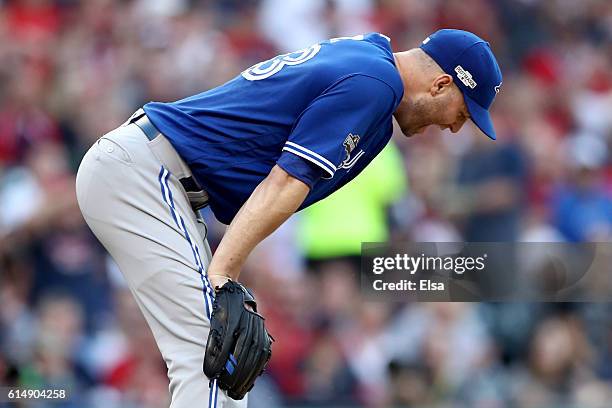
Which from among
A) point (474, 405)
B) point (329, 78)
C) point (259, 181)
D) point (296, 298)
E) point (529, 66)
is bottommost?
point (474, 405)

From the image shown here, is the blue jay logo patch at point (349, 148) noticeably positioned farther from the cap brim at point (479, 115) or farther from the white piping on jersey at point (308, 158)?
the cap brim at point (479, 115)

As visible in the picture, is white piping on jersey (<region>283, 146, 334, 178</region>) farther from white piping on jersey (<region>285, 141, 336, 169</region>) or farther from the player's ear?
the player's ear

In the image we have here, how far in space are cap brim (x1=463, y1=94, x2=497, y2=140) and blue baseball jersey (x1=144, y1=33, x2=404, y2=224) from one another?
1.06 feet

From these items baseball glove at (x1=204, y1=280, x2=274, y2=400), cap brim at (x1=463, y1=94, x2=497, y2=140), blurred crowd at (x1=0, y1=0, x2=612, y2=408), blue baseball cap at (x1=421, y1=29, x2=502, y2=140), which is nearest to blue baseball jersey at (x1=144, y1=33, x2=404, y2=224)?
blue baseball cap at (x1=421, y1=29, x2=502, y2=140)

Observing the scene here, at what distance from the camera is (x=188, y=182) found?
444 centimetres

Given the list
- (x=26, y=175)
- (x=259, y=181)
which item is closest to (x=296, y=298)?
(x=26, y=175)

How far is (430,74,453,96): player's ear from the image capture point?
4.54 m

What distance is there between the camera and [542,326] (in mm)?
8227

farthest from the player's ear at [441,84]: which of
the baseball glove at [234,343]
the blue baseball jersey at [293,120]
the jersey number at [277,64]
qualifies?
the baseball glove at [234,343]

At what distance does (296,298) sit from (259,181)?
3.97 meters

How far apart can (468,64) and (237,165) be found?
0.94m

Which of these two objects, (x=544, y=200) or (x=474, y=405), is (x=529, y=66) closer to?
(x=544, y=200)

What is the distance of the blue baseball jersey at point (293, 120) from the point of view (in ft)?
13.7

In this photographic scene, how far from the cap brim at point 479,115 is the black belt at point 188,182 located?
3.43 ft
